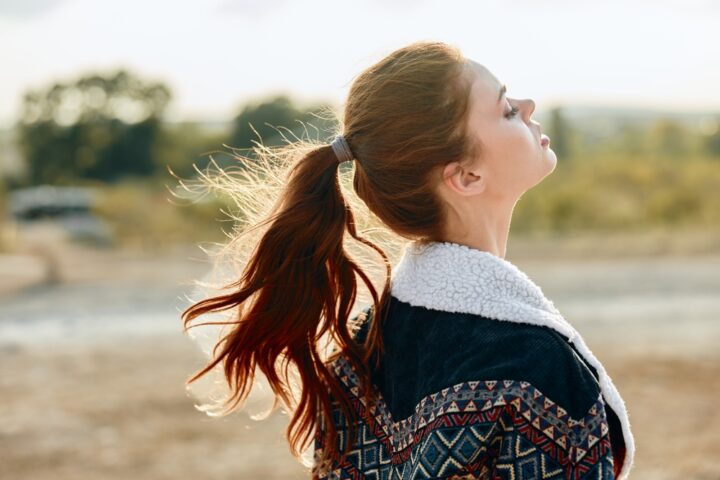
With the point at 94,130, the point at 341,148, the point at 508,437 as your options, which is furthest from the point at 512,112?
the point at 94,130

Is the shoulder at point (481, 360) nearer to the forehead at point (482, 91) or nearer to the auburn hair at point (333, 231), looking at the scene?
Result: the auburn hair at point (333, 231)

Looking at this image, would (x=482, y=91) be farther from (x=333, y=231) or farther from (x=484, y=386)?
(x=484, y=386)

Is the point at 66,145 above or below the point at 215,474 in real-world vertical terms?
above

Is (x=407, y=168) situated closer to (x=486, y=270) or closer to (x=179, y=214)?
(x=486, y=270)

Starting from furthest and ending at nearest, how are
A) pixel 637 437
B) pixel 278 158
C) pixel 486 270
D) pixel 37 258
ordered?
pixel 37 258 → pixel 637 437 → pixel 278 158 → pixel 486 270

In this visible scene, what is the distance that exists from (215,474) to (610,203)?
15.8m

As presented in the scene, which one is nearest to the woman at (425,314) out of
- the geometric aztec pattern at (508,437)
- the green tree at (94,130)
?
the geometric aztec pattern at (508,437)

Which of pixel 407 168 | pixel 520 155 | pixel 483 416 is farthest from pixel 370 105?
pixel 483 416

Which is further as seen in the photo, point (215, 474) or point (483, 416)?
point (215, 474)

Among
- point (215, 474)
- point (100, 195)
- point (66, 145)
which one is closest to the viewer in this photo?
point (215, 474)

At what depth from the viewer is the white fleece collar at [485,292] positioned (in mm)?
1610

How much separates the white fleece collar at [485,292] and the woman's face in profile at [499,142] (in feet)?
0.45

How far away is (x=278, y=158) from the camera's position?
2104 millimetres

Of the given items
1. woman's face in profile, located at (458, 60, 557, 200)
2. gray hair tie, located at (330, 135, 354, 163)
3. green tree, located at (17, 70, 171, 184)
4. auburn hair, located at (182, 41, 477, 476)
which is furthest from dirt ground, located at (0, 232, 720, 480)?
green tree, located at (17, 70, 171, 184)
